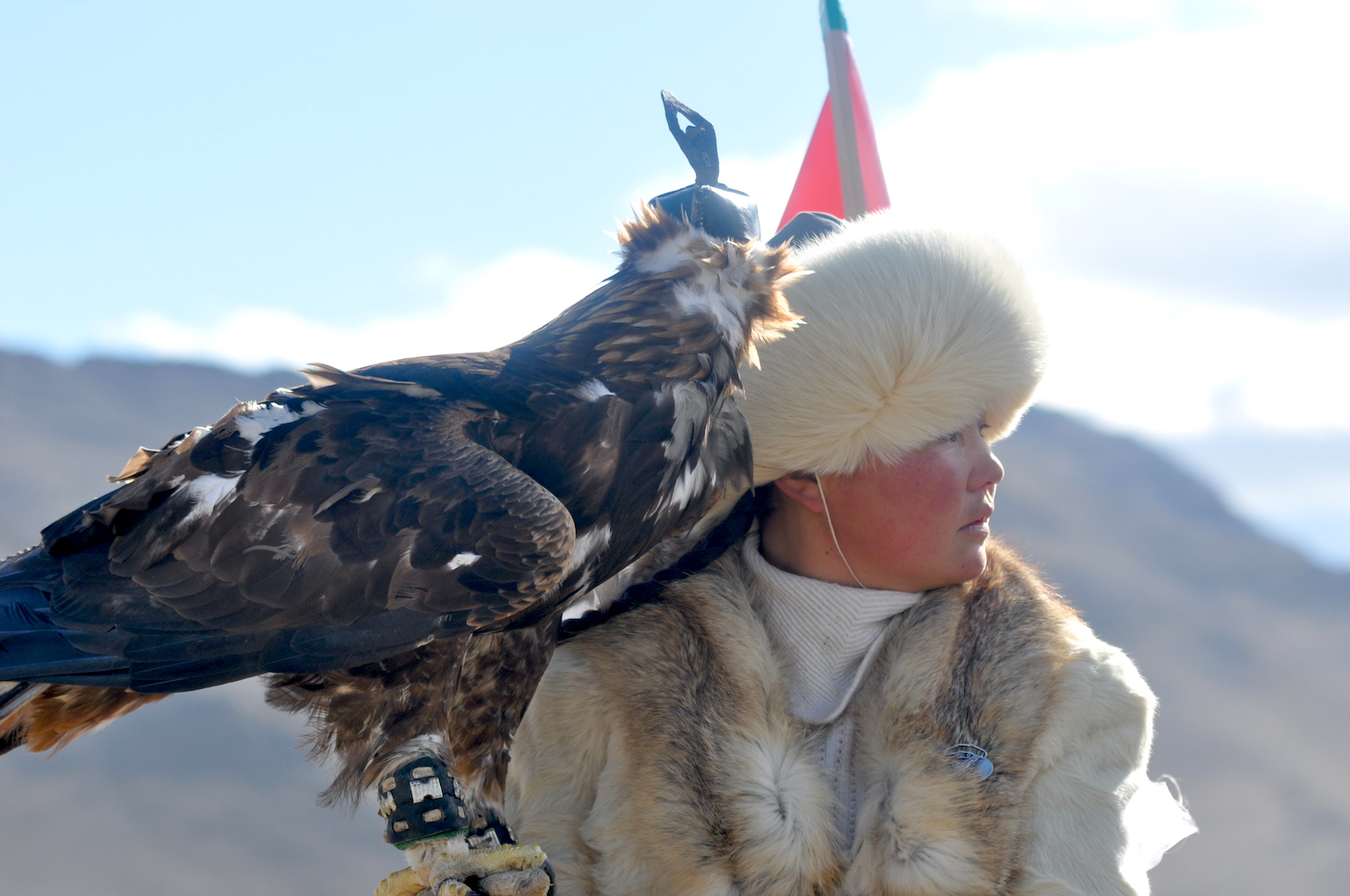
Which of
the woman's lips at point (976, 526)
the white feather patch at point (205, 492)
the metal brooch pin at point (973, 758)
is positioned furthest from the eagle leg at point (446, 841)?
the woman's lips at point (976, 526)

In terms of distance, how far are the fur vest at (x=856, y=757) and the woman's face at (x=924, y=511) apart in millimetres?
77

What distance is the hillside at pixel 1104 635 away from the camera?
833cm

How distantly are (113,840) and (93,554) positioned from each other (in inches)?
321

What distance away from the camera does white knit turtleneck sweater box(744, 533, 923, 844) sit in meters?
2.02

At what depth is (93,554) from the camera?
152 cm

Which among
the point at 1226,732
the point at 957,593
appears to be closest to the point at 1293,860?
the point at 1226,732

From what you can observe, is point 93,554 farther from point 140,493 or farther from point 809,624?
point 809,624

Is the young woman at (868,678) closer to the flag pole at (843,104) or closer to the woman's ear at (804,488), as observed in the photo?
the woman's ear at (804,488)

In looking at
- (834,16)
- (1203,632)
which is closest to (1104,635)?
(1203,632)

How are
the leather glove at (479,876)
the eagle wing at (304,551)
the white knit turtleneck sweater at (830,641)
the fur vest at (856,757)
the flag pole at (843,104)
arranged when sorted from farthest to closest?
the flag pole at (843,104) < the white knit turtleneck sweater at (830,641) < the fur vest at (856,757) < the leather glove at (479,876) < the eagle wing at (304,551)

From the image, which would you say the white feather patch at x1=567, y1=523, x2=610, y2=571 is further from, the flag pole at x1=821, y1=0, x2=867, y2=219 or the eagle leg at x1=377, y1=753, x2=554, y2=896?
the flag pole at x1=821, y1=0, x2=867, y2=219

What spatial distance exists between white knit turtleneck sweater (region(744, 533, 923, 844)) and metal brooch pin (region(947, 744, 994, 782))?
0.84 ft

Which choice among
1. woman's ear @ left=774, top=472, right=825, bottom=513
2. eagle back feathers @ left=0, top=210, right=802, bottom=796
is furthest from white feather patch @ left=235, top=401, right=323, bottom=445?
woman's ear @ left=774, top=472, right=825, bottom=513

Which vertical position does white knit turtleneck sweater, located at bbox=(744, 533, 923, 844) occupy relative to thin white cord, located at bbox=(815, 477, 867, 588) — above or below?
below
